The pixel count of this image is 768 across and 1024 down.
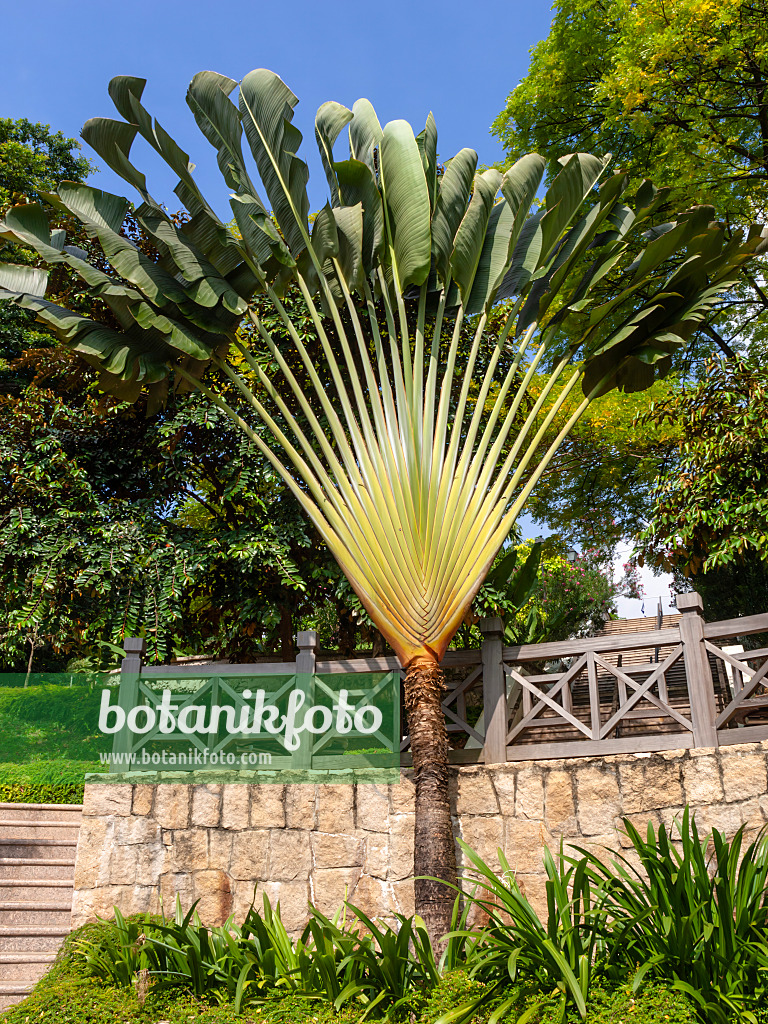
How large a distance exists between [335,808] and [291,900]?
77cm

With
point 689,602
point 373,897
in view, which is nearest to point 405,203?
point 689,602

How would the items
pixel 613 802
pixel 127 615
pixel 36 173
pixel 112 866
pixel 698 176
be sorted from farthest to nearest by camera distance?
pixel 36 173, pixel 698 176, pixel 127 615, pixel 112 866, pixel 613 802

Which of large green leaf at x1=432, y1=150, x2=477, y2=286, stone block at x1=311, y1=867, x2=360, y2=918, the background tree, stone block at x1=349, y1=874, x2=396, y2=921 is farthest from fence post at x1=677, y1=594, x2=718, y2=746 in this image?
large green leaf at x1=432, y1=150, x2=477, y2=286

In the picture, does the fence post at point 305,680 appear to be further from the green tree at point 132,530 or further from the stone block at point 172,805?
the green tree at point 132,530

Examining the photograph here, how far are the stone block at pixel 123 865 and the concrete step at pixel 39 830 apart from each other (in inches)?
27.2

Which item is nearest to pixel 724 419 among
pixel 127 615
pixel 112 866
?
pixel 127 615

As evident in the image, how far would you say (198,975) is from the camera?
200 inches

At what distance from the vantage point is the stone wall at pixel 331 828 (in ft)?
19.4

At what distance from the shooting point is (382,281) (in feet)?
23.6

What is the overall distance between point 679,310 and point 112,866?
22.8 ft

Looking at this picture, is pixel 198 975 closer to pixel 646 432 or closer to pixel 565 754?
pixel 565 754

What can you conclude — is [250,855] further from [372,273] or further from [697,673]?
[372,273]

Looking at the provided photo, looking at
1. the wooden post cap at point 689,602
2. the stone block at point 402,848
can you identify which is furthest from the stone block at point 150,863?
the wooden post cap at point 689,602

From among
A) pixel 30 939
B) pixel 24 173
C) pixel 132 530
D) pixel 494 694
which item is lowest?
pixel 30 939
